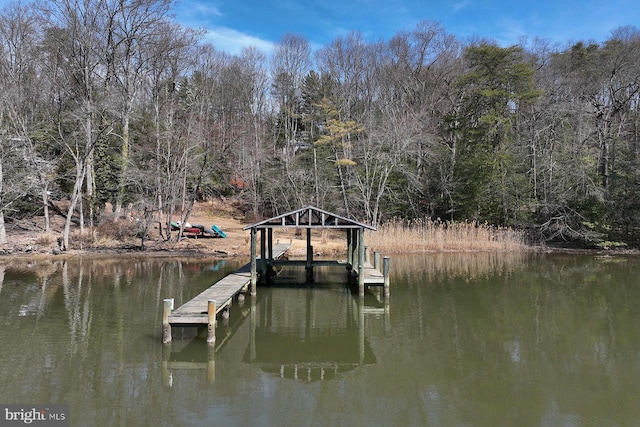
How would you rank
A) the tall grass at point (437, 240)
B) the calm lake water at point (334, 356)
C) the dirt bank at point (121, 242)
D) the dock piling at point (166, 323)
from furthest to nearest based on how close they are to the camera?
the tall grass at point (437, 240) → the dirt bank at point (121, 242) → the dock piling at point (166, 323) → the calm lake water at point (334, 356)

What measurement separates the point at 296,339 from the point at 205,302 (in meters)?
2.03

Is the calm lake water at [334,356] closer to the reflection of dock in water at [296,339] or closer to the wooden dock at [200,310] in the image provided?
the reflection of dock in water at [296,339]

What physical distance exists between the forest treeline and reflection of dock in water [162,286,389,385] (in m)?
12.3

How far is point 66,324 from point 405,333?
6761 millimetres

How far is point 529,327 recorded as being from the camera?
31.5 ft

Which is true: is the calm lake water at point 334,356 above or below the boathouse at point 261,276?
below

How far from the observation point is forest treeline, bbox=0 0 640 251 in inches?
882

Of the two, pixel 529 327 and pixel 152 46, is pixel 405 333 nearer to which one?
pixel 529 327

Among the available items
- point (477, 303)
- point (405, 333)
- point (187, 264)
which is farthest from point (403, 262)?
point (405, 333)

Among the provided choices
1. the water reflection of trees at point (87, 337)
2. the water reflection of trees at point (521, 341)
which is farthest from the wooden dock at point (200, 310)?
the water reflection of trees at point (521, 341)

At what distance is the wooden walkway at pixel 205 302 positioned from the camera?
8109 millimetres

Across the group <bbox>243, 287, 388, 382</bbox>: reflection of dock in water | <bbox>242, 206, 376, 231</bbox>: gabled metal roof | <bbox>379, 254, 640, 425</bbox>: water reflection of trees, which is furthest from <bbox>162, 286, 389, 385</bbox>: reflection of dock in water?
<bbox>242, 206, 376, 231</bbox>: gabled metal roof

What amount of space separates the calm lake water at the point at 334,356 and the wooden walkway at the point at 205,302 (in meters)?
0.45

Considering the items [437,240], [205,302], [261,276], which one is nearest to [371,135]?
[437,240]
